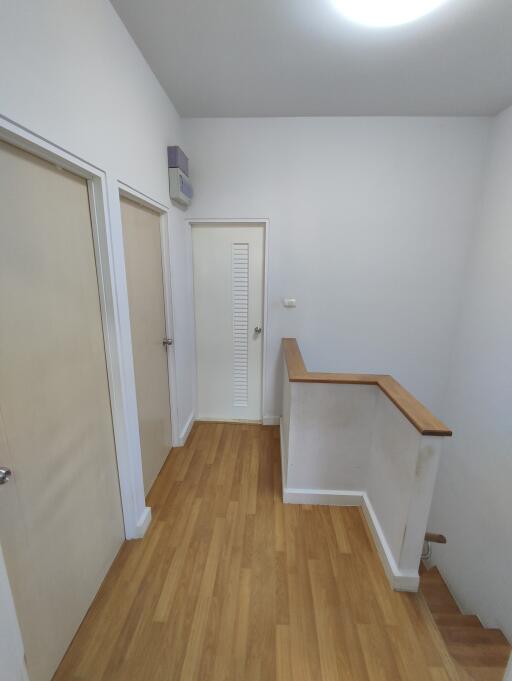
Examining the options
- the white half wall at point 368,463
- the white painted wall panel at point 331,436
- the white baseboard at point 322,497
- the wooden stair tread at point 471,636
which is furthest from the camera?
the white baseboard at point 322,497

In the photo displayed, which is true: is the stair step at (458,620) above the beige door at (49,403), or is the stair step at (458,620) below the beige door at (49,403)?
below

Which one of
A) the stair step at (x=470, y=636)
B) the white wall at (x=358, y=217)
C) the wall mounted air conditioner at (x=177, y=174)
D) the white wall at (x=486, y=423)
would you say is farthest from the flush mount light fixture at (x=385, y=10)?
the stair step at (x=470, y=636)

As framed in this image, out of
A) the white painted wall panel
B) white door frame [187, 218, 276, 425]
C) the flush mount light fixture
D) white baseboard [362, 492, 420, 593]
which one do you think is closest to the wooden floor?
white baseboard [362, 492, 420, 593]

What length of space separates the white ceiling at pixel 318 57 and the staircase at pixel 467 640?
2861 mm

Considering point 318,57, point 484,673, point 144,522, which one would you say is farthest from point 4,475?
point 318,57

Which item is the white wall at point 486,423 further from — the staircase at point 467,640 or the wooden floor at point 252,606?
the wooden floor at point 252,606

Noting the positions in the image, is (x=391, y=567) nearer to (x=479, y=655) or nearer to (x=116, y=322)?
(x=479, y=655)

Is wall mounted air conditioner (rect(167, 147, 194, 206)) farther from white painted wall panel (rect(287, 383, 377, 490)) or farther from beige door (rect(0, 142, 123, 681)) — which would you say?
white painted wall panel (rect(287, 383, 377, 490))

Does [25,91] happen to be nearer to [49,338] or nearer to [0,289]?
[0,289]

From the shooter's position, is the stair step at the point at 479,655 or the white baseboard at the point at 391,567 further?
the white baseboard at the point at 391,567

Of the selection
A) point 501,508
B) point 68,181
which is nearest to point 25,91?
point 68,181

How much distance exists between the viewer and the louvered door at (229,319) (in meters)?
2.58

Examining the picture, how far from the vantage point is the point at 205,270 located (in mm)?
2641

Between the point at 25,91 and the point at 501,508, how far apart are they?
3275 mm
